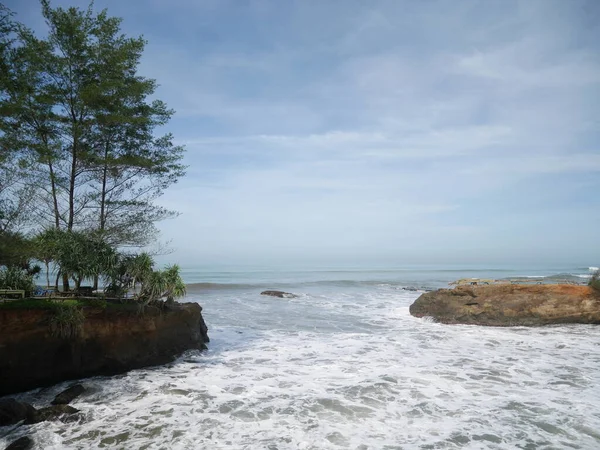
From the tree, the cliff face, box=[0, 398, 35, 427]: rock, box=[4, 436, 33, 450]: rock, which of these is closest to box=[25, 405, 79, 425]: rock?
box=[0, 398, 35, 427]: rock

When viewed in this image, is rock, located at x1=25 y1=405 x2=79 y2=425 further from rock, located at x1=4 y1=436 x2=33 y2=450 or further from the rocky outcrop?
the rocky outcrop

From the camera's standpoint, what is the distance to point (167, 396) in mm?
8273

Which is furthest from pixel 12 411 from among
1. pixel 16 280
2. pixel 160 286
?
pixel 16 280

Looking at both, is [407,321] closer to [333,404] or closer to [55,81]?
[333,404]

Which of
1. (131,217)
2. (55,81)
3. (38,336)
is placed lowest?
(38,336)

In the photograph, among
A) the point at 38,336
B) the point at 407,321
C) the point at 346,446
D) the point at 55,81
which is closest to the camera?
the point at 346,446

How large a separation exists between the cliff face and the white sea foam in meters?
0.54

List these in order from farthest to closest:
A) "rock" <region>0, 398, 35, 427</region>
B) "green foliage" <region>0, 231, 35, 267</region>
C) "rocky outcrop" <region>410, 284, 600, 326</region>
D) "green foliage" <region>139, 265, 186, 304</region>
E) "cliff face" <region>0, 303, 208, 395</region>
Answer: "rocky outcrop" <region>410, 284, 600, 326</region>
"green foliage" <region>139, 265, 186, 304</region>
"green foliage" <region>0, 231, 35, 267</region>
"cliff face" <region>0, 303, 208, 395</region>
"rock" <region>0, 398, 35, 427</region>

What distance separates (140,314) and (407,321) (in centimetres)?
1221

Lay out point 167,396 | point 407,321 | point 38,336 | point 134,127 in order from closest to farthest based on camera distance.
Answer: point 167,396, point 38,336, point 134,127, point 407,321

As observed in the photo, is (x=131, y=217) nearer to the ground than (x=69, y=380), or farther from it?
farther from it

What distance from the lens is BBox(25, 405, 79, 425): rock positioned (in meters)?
6.95

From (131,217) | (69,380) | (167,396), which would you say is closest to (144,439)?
(167,396)

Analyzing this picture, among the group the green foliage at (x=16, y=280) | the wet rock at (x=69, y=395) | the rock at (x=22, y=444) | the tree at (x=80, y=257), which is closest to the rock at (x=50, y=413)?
the wet rock at (x=69, y=395)
